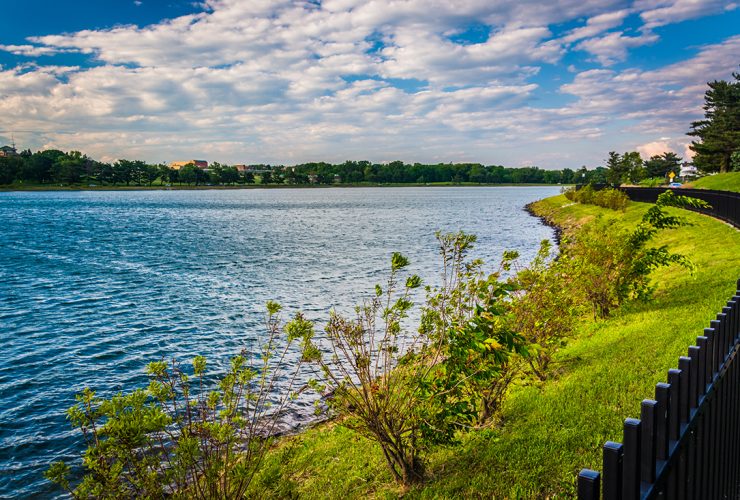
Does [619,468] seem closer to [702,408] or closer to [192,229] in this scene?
[702,408]

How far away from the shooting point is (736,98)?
217 feet

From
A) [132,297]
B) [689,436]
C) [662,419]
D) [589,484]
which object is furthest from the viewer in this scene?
[132,297]

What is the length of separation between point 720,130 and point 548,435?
73.5 metres

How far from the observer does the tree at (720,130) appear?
63.8 metres

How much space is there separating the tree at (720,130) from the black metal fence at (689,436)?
69.7 m

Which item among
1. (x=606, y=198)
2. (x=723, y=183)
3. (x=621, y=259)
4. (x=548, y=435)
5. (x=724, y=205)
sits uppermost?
(x=723, y=183)

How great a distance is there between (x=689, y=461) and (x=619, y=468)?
1353 millimetres

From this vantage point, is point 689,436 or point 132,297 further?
point 132,297

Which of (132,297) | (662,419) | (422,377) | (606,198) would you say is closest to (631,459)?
(662,419)

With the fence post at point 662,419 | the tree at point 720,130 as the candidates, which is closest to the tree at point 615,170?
the tree at point 720,130

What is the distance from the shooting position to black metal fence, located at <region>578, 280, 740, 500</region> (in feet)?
7.72

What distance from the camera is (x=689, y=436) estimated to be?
3.25 meters

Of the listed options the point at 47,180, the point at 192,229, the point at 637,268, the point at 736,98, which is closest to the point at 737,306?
the point at 637,268

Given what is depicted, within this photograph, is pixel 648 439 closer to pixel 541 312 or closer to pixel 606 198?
pixel 541 312
